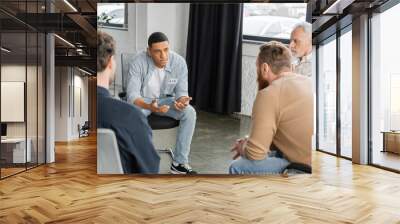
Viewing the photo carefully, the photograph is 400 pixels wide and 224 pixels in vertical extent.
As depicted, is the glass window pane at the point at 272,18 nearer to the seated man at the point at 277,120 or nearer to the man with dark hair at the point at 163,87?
the seated man at the point at 277,120

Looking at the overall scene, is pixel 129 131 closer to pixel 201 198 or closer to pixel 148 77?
pixel 148 77

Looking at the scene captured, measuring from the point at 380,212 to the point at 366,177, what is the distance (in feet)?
8.10

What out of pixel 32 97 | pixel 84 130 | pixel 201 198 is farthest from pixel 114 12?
pixel 84 130

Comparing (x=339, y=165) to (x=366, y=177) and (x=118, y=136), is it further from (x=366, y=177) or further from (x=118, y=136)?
(x=118, y=136)

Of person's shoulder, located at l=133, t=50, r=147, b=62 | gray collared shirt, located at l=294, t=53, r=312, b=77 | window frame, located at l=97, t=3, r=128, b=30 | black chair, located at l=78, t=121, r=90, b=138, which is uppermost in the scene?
window frame, located at l=97, t=3, r=128, b=30

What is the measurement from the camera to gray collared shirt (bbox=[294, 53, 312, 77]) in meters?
5.91

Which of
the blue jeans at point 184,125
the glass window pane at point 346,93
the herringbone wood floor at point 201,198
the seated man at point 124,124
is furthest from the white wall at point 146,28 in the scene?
the glass window pane at point 346,93

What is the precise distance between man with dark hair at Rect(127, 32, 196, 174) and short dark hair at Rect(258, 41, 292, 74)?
1151 millimetres

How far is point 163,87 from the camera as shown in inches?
230

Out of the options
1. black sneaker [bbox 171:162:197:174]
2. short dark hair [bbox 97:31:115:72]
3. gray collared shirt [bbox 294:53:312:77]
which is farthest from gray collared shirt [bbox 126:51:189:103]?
gray collared shirt [bbox 294:53:312:77]

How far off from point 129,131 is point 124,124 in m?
0.15

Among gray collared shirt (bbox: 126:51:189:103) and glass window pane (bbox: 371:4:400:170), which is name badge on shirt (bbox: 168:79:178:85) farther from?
glass window pane (bbox: 371:4:400:170)

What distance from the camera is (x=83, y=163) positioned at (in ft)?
27.3

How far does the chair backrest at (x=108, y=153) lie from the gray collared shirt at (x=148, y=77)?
1.96 feet
